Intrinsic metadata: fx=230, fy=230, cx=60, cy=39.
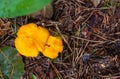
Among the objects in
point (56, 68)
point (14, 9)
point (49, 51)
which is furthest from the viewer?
point (56, 68)

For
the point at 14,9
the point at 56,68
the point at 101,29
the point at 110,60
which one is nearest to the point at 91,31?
the point at 101,29

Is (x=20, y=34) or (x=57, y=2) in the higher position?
(x=57, y=2)

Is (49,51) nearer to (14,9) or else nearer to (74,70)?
(74,70)

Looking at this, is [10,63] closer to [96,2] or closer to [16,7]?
[16,7]

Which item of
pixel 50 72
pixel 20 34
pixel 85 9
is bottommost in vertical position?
pixel 50 72

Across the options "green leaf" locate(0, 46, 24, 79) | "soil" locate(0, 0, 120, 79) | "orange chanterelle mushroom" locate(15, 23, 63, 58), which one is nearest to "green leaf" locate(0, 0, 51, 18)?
"orange chanterelle mushroom" locate(15, 23, 63, 58)

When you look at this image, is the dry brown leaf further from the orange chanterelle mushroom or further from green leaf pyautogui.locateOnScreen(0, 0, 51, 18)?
green leaf pyautogui.locateOnScreen(0, 0, 51, 18)

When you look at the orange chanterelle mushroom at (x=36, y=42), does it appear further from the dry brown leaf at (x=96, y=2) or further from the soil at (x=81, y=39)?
the dry brown leaf at (x=96, y=2)

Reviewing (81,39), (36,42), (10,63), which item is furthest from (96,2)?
(10,63)
